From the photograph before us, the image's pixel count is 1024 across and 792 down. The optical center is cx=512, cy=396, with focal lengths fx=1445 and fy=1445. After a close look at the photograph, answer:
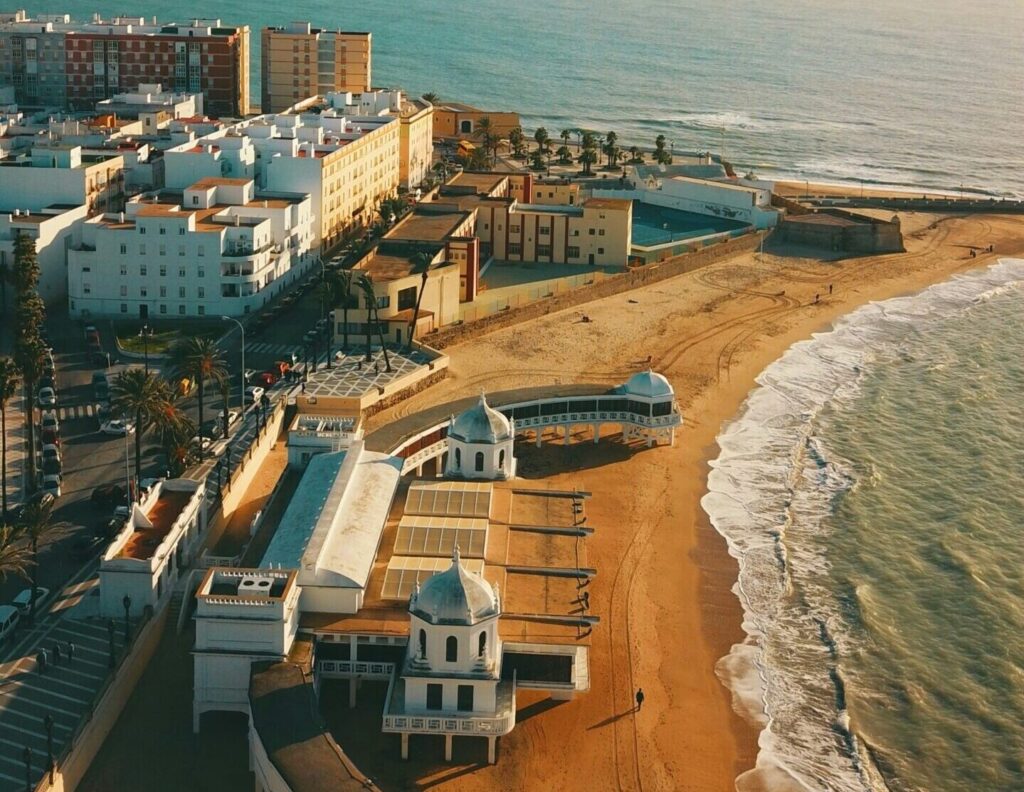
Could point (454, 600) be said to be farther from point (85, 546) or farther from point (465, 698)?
point (85, 546)

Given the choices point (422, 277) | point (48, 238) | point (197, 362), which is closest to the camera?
point (197, 362)

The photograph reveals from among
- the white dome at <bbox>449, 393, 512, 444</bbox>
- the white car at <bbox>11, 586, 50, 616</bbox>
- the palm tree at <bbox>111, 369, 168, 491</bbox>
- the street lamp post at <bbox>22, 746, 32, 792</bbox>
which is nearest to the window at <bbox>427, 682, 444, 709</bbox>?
the street lamp post at <bbox>22, 746, 32, 792</bbox>

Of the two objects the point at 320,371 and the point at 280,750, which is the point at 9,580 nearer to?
the point at 280,750

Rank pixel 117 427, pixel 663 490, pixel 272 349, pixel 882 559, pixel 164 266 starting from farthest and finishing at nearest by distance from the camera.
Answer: pixel 164 266 → pixel 272 349 → pixel 117 427 → pixel 663 490 → pixel 882 559

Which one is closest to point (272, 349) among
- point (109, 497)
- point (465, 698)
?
point (109, 497)

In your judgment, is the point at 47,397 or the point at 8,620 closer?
the point at 8,620

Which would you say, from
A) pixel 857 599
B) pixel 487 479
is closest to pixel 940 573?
pixel 857 599

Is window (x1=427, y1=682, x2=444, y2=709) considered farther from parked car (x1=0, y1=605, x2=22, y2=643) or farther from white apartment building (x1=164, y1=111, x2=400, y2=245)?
white apartment building (x1=164, y1=111, x2=400, y2=245)

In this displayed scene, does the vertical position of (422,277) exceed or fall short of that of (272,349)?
it exceeds it

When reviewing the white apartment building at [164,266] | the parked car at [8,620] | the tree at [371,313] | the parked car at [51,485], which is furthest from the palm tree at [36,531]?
the white apartment building at [164,266]
